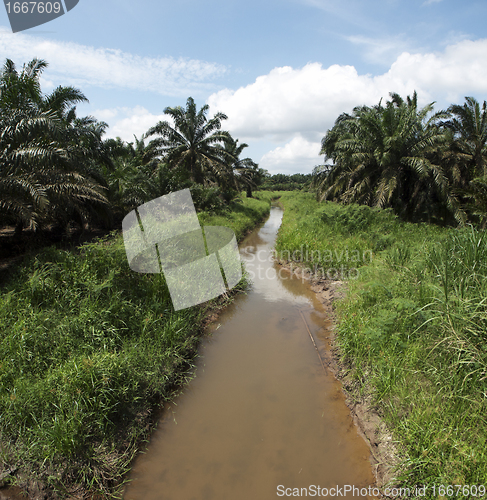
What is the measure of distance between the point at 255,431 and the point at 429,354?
2.20m

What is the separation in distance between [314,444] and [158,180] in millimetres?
12080

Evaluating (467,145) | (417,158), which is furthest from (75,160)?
(467,145)

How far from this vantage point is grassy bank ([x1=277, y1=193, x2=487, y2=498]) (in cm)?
255

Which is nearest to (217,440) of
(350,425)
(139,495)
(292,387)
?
(139,495)

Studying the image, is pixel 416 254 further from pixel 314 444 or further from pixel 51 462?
pixel 51 462

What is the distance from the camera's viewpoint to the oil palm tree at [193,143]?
15984mm

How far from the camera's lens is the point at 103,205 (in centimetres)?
948

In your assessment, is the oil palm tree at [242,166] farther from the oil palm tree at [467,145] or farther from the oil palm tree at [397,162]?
the oil palm tree at [467,145]

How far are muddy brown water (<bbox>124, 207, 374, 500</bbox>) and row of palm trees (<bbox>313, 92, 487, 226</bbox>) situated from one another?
10121mm

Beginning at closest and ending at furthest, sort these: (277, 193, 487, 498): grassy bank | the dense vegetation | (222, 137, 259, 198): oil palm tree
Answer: (277, 193, 487, 498): grassy bank < (222, 137, 259, 198): oil palm tree < the dense vegetation

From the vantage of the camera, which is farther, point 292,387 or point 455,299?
point 292,387

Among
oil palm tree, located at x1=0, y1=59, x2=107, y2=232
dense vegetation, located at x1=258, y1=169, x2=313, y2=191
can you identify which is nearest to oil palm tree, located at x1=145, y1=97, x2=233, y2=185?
oil palm tree, located at x1=0, y1=59, x2=107, y2=232

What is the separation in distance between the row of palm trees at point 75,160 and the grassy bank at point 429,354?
5.87 metres

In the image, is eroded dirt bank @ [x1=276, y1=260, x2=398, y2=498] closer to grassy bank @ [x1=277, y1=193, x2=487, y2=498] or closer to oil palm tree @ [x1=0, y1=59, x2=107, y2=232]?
grassy bank @ [x1=277, y1=193, x2=487, y2=498]
